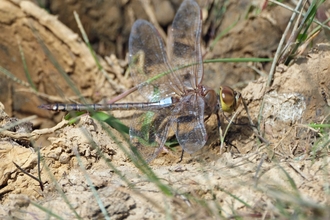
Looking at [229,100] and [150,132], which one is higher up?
[229,100]

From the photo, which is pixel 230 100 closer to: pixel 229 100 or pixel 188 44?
pixel 229 100

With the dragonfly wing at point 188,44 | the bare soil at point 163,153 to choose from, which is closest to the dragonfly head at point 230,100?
the bare soil at point 163,153

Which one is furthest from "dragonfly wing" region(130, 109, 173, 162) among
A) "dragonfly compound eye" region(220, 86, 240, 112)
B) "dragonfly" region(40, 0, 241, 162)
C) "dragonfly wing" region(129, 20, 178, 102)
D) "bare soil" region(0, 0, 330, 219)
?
"dragonfly compound eye" region(220, 86, 240, 112)

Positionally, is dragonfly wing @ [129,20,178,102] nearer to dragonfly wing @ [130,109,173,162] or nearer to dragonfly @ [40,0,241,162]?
dragonfly @ [40,0,241,162]

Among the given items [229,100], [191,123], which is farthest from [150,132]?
[229,100]

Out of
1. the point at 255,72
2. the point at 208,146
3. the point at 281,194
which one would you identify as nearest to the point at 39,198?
the point at 208,146

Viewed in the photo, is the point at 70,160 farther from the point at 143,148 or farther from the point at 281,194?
the point at 281,194

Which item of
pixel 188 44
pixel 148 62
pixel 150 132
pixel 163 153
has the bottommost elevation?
pixel 163 153
